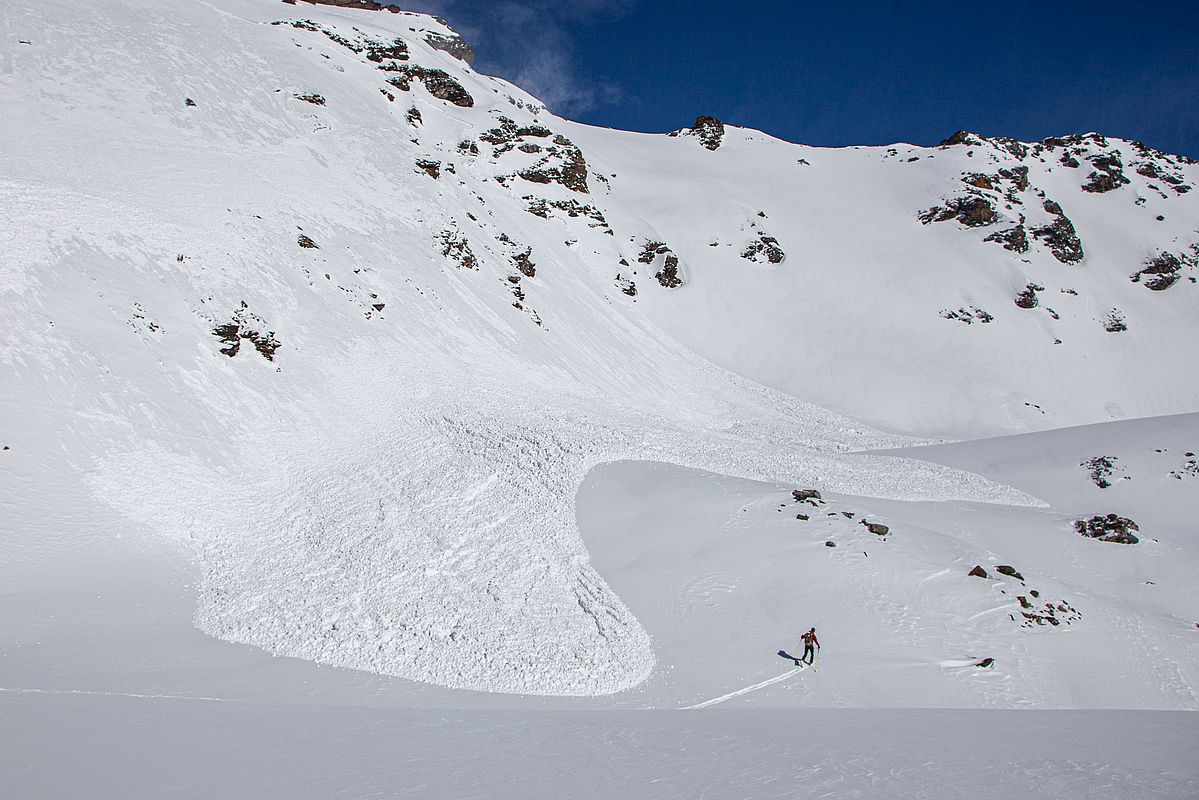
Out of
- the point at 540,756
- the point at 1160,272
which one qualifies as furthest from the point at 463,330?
the point at 1160,272

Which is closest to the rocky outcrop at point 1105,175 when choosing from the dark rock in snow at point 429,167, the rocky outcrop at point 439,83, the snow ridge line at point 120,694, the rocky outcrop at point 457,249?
the rocky outcrop at point 439,83

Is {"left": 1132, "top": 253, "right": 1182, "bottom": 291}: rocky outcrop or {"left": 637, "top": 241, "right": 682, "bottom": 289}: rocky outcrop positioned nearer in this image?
{"left": 637, "top": 241, "right": 682, "bottom": 289}: rocky outcrop

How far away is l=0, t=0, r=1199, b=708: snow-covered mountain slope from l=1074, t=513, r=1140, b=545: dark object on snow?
87 cm

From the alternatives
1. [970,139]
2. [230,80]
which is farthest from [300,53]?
[970,139]

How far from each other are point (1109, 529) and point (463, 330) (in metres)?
31.0

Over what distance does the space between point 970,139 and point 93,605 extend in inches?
3769

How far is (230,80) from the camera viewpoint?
44.5 metres

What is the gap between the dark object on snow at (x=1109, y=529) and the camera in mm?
24609

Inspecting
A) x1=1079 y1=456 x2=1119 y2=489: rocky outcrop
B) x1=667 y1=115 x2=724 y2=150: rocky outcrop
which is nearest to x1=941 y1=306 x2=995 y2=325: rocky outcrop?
x1=1079 y1=456 x2=1119 y2=489: rocky outcrop

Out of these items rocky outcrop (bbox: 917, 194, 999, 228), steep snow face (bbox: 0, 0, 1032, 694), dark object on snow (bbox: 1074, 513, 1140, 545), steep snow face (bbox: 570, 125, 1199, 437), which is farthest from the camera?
rocky outcrop (bbox: 917, 194, 999, 228)

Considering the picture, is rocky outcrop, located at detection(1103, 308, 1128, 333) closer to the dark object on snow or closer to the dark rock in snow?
the dark object on snow

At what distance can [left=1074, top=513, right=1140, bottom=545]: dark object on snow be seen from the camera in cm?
2461

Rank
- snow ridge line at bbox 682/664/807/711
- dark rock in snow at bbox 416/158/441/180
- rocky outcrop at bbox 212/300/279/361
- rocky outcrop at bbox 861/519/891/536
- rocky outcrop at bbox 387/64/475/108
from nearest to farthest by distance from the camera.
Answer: snow ridge line at bbox 682/664/807/711
rocky outcrop at bbox 861/519/891/536
rocky outcrop at bbox 212/300/279/361
dark rock in snow at bbox 416/158/441/180
rocky outcrop at bbox 387/64/475/108

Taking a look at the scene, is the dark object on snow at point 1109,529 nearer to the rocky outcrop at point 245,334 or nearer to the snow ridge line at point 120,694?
the snow ridge line at point 120,694
